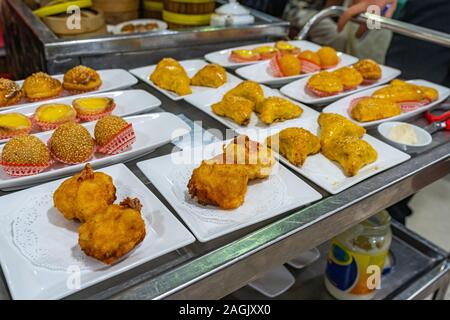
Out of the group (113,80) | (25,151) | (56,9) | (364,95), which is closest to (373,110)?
(364,95)

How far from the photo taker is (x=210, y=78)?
66.2 inches

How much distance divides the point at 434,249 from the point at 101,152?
1535 millimetres

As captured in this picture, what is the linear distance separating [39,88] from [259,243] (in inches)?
38.9

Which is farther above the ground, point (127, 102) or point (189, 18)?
point (189, 18)

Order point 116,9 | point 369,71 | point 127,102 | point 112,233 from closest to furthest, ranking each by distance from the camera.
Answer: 1. point 112,233
2. point 127,102
3. point 369,71
4. point 116,9

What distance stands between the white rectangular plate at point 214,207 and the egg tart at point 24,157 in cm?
25

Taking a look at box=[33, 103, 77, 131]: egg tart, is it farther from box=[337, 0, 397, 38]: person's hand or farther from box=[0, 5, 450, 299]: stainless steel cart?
box=[337, 0, 397, 38]: person's hand

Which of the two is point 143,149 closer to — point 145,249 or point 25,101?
point 145,249

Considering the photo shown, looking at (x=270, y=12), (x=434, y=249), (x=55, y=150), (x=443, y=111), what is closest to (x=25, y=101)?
(x=55, y=150)

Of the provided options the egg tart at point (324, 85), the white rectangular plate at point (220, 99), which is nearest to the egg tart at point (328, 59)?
the egg tart at point (324, 85)

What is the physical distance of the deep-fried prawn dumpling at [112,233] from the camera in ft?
2.73

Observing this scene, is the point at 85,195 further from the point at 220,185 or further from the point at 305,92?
the point at 305,92

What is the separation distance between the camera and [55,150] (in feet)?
3.76

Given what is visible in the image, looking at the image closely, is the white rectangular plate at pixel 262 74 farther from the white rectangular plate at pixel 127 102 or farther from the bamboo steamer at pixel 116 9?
the bamboo steamer at pixel 116 9
